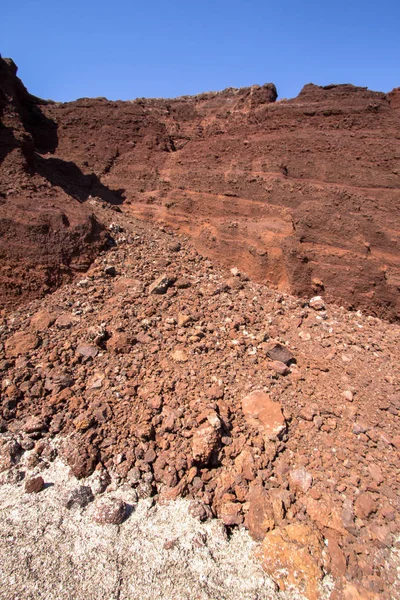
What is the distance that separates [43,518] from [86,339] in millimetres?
2035

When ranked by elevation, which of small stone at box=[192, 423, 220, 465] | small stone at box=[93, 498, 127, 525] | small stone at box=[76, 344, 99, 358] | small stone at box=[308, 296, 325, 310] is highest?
small stone at box=[308, 296, 325, 310]

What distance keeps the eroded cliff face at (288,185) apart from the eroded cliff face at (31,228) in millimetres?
2107

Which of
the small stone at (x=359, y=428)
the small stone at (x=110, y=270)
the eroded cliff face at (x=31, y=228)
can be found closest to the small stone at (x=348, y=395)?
the small stone at (x=359, y=428)

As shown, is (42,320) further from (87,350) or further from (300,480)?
(300,480)

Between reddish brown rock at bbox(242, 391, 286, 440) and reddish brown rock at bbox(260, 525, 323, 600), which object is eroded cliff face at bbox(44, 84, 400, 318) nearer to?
reddish brown rock at bbox(242, 391, 286, 440)

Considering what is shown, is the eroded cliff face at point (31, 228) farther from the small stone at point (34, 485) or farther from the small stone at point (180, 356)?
the small stone at point (34, 485)

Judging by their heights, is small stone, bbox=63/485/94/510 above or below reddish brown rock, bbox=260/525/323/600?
below

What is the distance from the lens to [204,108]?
28.7 feet

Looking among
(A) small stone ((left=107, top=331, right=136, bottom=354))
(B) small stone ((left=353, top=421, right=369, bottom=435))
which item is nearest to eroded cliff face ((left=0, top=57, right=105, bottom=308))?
(A) small stone ((left=107, top=331, right=136, bottom=354))

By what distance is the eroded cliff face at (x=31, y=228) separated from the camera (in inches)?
197

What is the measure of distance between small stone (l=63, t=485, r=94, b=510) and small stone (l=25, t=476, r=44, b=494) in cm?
29

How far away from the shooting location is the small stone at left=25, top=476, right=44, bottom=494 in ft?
10.2

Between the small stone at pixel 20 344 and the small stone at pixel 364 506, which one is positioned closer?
the small stone at pixel 364 506

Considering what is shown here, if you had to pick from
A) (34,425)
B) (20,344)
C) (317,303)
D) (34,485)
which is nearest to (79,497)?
(34,485)
